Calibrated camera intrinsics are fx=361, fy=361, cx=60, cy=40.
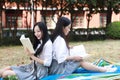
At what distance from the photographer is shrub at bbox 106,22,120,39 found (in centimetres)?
1898

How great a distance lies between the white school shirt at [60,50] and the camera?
18.1 feet

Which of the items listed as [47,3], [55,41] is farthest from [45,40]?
[47,3]

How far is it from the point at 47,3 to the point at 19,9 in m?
1.40

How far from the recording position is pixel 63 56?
5.54 m

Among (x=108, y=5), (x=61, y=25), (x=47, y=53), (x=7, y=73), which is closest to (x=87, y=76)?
(x=47, y=53)

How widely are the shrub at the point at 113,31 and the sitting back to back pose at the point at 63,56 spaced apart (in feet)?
44.0

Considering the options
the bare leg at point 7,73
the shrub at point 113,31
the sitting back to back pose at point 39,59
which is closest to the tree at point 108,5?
the shrub at point 113,31

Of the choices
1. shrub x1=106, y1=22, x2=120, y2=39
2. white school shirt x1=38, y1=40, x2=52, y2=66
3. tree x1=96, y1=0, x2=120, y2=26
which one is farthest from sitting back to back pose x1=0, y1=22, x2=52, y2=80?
shrub x1=106, y1=22, x2=120, y2=39

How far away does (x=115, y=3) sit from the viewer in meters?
17.6

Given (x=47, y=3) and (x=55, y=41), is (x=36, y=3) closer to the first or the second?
(x=47, y=3)

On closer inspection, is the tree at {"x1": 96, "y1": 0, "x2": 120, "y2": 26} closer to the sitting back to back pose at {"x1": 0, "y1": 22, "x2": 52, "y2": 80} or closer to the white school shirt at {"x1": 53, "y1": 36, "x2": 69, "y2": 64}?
the white school shirt at {"x1": 53, "y1": 36, "x2": 69, "y2": 64}

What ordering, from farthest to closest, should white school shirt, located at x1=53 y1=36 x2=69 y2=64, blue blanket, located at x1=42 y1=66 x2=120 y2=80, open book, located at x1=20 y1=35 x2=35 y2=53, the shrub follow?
the shrub, white school shirt, located at x1=53 y1=36 x2=69 y2=64, blue blanket, located at x1=42 y1=66 x2=120 y2=80, open book, located at x1=20 y1=35 x2=35 y2=53

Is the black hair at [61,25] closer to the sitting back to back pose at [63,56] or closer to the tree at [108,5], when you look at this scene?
the sitting back to back pose at [63,56]

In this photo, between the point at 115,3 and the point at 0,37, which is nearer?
the point at 0,37
